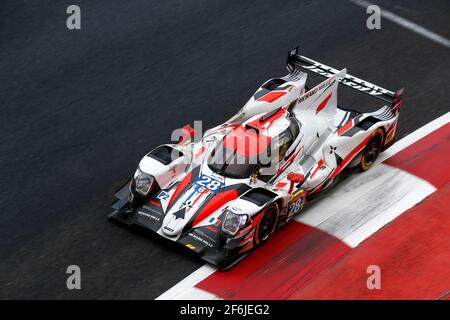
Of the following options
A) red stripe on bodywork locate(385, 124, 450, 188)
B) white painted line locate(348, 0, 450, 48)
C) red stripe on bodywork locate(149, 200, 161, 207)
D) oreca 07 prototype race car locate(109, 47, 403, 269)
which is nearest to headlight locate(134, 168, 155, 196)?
oreca 07 prototype race car locate(109, 47, 403, 269)

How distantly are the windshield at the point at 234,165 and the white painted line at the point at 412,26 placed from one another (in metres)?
7.77

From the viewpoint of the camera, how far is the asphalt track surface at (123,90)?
14180mm

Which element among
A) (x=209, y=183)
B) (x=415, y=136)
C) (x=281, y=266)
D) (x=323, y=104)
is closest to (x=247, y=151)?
(x=209, y=183)

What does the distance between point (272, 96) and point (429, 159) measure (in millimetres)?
3206

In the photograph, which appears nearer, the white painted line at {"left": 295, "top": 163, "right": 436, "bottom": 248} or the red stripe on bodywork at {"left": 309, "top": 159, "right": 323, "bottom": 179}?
the white painted line at {"left": 295, "top": 163, "right": 436, "bottom": 248}

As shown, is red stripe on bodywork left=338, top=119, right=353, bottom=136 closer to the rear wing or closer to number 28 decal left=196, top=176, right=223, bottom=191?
the rear wing

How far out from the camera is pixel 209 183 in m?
14.6

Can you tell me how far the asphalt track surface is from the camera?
46.5 feet

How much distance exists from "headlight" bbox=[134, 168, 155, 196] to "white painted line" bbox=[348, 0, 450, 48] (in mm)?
8981

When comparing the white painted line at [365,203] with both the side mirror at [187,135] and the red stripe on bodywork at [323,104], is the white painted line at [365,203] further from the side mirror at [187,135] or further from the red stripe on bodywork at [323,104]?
the side mirror at [187,135]
